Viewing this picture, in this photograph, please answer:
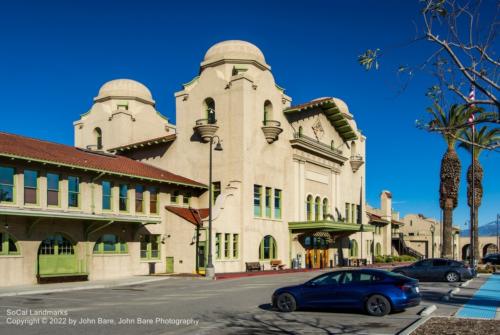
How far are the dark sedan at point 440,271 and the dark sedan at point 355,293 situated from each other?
14892mm

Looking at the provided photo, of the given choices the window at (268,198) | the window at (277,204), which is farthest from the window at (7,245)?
the window at (277,204)

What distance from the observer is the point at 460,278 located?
30.6 m

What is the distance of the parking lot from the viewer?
13.9 metres

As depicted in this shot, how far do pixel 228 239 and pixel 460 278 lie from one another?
17.0 m

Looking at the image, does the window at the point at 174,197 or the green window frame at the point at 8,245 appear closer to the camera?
the green window frame at the point at 8,245

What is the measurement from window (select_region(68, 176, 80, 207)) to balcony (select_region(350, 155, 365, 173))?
34.3 m

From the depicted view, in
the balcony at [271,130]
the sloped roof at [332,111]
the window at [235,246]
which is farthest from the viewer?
the sloped roof at [332,111]

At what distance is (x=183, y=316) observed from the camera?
53.6 feet

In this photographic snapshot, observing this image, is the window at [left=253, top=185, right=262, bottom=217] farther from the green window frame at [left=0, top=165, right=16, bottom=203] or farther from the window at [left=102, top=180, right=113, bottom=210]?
the green window frame at [left=0, top=165, right=16, bottom=203]

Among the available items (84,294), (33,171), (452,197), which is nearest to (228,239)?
(33,171)

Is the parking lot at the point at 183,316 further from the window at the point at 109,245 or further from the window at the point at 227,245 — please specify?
the window at the point at 227,245

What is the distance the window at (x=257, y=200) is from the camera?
44.2 metres

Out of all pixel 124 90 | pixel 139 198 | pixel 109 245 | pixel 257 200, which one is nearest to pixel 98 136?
pixel 124 90

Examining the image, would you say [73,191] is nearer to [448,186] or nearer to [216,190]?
[216,190]
